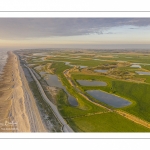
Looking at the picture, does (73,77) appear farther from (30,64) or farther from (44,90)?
(30,64)

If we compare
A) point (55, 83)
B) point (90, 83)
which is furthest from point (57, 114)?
point (90, 83)

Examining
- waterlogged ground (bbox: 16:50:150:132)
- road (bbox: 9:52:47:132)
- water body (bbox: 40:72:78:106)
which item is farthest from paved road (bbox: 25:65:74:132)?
water body (bbox: 40:72:78:106)

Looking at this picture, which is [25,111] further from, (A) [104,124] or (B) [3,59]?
(B) [3,59]

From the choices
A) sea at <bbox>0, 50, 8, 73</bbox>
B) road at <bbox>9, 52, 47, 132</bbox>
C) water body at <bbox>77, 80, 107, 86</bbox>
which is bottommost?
road at <bbox>9, 52, 47, 132</bbox>

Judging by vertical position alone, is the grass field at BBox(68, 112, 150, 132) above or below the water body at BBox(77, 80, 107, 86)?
below

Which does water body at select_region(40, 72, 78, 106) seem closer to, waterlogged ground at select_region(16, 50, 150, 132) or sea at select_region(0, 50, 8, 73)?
waterlogged ground at select_region(16, 50, 150, 132)

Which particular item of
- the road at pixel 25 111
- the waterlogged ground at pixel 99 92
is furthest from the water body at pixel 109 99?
the road at pixel 25 111
